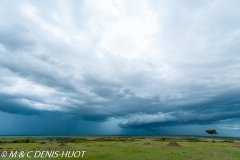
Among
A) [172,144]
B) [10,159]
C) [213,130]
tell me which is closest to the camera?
[10,159]

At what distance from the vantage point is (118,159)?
133 ft

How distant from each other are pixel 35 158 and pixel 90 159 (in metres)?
12.8

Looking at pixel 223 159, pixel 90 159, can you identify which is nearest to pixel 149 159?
pixel 90 159

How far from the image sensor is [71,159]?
40.0 m

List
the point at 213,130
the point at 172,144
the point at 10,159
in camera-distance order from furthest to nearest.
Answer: the point at 213,130 < the point at 172,144 < the point at 10,159

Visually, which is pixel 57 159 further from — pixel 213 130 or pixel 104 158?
pixel 213 130

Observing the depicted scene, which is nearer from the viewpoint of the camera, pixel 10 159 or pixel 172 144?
pixel 10 159

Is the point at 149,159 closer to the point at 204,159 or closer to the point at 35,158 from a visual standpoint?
the point at 204,159

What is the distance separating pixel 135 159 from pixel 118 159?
12.3 feet

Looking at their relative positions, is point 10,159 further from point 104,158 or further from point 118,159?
point 118,159

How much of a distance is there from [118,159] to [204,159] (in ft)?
62.2

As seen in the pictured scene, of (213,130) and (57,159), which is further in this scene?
(213,130)

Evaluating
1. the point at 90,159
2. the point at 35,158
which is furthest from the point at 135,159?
the point at 35,158

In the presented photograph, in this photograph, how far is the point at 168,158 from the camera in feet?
136
